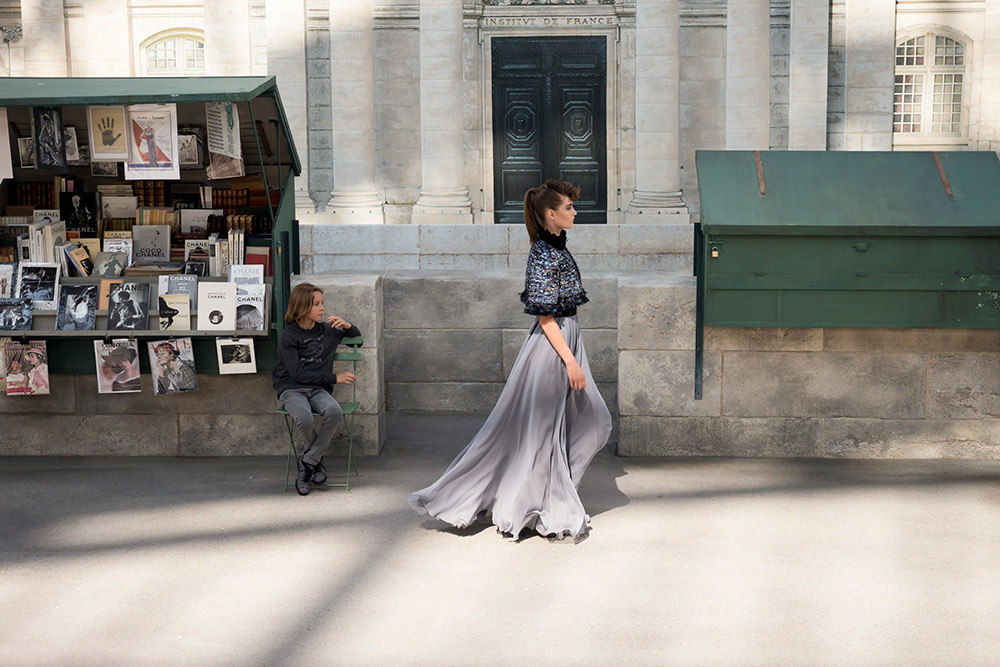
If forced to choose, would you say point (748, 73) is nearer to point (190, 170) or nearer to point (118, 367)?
point (190, 170)

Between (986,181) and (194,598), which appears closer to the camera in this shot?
(194,598)

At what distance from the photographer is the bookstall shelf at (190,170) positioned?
332 inches

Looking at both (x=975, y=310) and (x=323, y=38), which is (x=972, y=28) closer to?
(x=323, y=38)

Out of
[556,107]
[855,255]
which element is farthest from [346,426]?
[556,107]

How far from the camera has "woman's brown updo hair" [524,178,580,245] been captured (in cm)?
725

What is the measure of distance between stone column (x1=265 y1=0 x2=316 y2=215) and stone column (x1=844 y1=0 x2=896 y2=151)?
365 inches

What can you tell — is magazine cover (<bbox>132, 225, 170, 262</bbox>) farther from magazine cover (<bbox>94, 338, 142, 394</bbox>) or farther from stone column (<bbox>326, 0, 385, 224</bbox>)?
stone column (<bbox>326, 0, 385, 224</bbox>)

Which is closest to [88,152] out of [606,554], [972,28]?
[606,554]

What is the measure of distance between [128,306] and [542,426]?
3.56 metres

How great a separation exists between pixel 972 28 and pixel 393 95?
34.0ft

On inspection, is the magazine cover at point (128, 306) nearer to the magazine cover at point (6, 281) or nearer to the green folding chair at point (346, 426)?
the magazine cover at point (6, 281)

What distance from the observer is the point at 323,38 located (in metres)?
21.4

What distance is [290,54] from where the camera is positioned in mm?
20234

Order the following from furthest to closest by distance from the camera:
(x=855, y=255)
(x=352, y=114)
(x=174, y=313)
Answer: (x=352, y=114) < (x=174, y=313) < (x=855, y=255)
